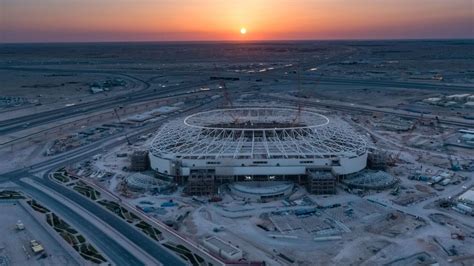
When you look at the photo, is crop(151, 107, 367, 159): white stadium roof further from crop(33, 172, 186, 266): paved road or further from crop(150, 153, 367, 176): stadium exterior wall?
crop(33, 172, 186, 266): paved road

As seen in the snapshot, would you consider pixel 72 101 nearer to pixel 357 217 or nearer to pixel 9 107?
pixel 9 107

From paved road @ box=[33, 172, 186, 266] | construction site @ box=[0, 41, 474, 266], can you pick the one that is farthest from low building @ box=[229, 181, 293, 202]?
paved road @ box=[33, 172, 186, 266]

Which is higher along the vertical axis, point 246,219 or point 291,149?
point 291,149

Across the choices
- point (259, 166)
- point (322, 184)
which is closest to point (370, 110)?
point (322, 184)

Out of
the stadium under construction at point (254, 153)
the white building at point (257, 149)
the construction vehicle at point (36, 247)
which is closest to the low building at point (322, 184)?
the stadium under construction at point (254, 153)

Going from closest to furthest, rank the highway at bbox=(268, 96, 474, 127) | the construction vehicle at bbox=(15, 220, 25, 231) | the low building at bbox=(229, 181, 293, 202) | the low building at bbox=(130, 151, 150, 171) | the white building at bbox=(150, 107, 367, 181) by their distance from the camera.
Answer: the construction vehicle at bbox=(15, 220, 25, 231)
the low building at bbox=(229, 181, 293, 202)
the white building at bbox=(150, 107, 367, 181)
the low building at bbox=(130, 151, 150, 171)
the highway at bbox=(268, 96, 474, 127)

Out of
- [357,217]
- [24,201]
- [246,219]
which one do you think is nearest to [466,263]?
[357,217]

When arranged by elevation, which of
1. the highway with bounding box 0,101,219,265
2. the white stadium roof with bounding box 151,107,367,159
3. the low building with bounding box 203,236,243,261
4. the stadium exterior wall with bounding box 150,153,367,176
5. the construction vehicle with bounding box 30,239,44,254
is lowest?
the highway with bounding box 0,101,219,265

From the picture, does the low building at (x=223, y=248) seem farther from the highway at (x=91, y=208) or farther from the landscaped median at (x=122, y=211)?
the highway at (x=91, y=208)
